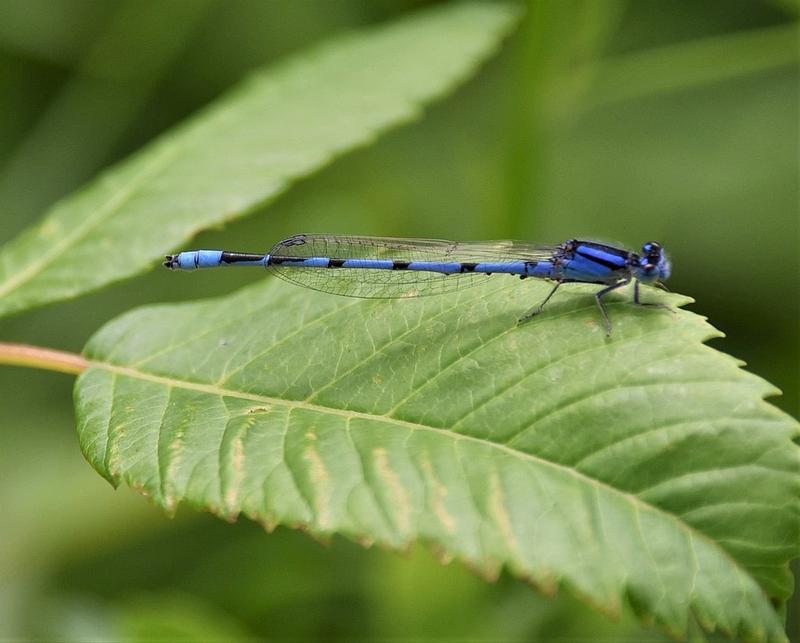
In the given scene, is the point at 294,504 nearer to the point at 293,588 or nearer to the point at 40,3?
the point at 293,588

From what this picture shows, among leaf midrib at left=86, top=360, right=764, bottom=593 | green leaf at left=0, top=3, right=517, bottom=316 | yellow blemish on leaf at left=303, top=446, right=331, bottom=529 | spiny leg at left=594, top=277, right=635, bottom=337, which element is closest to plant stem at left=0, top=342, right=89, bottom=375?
leaf midrib at left=86, top=360, right=764, bottom=593

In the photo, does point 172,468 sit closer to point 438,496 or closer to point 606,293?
point 438,496

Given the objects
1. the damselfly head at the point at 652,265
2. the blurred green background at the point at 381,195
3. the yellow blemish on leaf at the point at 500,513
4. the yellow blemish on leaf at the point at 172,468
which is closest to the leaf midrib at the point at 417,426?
the yellow blemish on leaf at the point at 500,513

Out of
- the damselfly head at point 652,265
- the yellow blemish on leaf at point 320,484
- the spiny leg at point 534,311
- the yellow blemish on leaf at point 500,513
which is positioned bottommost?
the yellow blemish on leaf at point 500,513

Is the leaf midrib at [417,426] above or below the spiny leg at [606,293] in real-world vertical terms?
below

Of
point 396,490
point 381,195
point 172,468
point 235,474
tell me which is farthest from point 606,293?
point 381,195

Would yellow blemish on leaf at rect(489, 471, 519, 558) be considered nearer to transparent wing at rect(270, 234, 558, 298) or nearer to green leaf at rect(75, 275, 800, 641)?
green leaf at rect(75, 275, 800, 641)

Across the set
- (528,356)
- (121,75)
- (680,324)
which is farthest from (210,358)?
(121,75)

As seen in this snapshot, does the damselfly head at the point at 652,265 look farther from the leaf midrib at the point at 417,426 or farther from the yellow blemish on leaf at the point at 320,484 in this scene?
the yellow blemish on leaf at the point at 320,484
